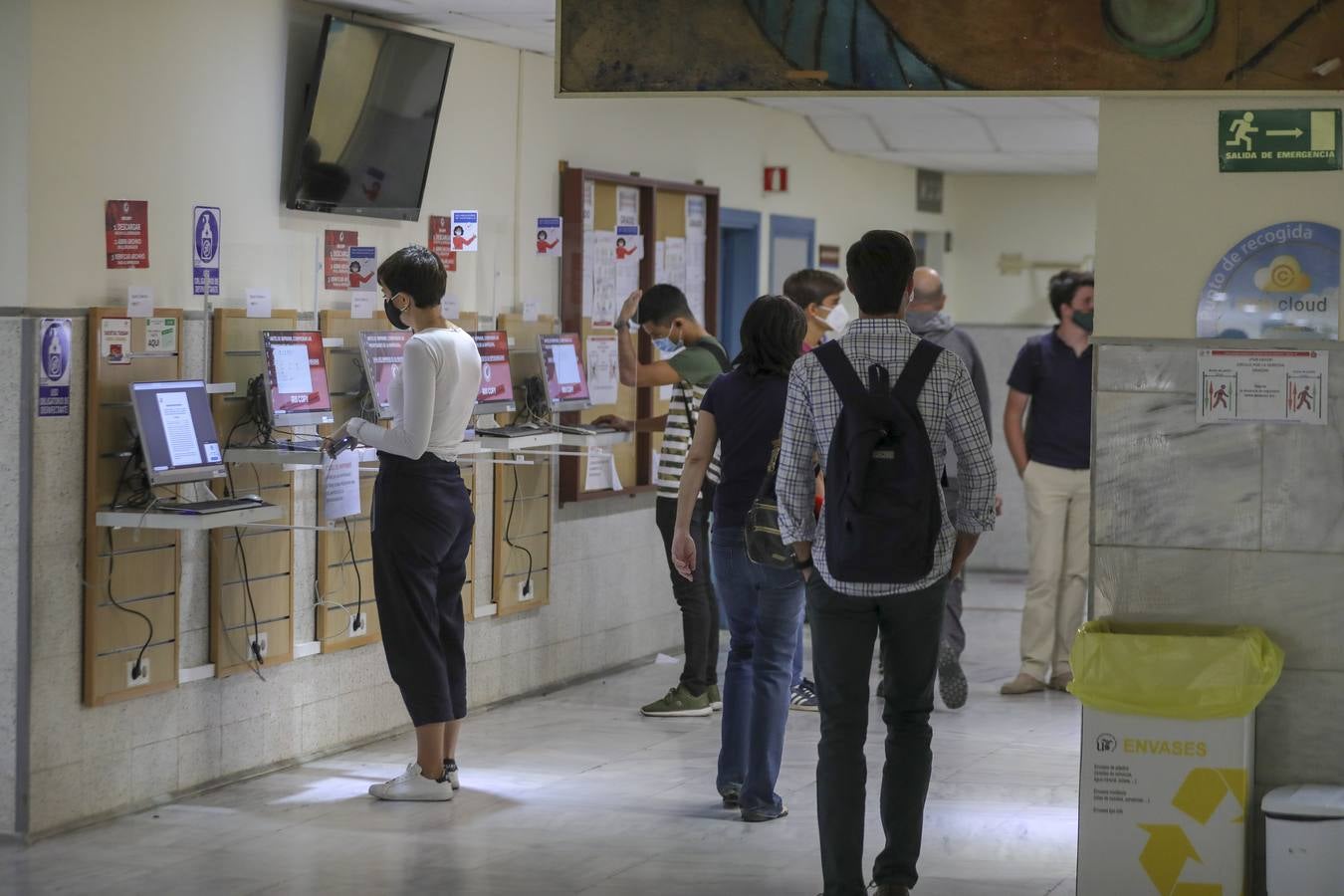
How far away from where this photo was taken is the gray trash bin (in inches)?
167

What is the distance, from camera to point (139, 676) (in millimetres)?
5516

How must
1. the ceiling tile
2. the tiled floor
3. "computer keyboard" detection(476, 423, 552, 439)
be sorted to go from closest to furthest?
the tiled floor
"computer keyboard" detection(476, 423, 552, 439)
the ceiling tile

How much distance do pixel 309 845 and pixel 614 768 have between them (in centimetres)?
132

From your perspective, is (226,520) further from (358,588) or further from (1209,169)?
(1209,169)

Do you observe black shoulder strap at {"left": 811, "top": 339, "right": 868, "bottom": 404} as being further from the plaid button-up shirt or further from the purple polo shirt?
the purple polo shirt

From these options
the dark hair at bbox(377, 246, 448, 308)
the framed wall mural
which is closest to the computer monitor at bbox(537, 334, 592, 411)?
the dark hair at bbox(377, 246, 448, 308)

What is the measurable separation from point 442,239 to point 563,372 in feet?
2.59

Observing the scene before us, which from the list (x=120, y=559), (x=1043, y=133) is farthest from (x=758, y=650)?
(x=1043, y=133)

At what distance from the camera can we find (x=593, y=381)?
7953 millimetres

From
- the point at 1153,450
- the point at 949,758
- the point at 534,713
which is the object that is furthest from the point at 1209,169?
the point at 534,713

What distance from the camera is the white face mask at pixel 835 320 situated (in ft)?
23.9

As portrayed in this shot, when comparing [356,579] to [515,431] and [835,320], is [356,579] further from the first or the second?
[835,320]

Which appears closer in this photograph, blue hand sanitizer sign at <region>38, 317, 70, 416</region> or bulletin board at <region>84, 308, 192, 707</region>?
blue hand sanitizer sign at <region>38, 317, 70, 416</region>

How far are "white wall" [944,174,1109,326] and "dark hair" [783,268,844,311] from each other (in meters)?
7.47
